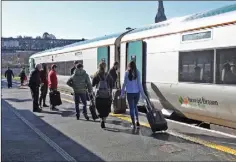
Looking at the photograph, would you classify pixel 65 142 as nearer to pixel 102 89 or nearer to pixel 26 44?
pixel 102 89

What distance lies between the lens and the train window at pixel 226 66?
677 centimetres

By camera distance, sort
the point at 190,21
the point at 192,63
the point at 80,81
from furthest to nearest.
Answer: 1. the point at 80,81
2. the point at 190,21
3. the point at 192,63

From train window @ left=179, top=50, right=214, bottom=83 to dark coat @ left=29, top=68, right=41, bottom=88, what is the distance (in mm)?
5331

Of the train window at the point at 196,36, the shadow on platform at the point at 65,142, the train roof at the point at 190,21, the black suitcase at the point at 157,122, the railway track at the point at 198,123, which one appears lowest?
the shadow on platform at the point at 65,142

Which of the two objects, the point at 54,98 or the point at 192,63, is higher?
the point at 192,63

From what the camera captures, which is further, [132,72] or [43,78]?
[43,78]

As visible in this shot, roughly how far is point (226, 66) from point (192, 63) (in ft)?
3.77

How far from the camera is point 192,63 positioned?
799 centimetres

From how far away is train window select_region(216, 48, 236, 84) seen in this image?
22.2 feet

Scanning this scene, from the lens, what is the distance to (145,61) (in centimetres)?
1008

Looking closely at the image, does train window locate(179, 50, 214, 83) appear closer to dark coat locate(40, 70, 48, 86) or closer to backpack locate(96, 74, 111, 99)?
backpack locate(96, 74, 111, 99)

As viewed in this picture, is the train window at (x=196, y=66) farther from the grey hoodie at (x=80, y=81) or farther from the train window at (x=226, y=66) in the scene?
the grey hoodie at (x=80, y=81)

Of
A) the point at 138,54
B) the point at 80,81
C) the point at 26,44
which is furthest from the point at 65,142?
→ the point at 26,44

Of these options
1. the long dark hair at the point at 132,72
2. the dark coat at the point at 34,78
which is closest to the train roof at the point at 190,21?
the long dark hair at the point at 132,72
